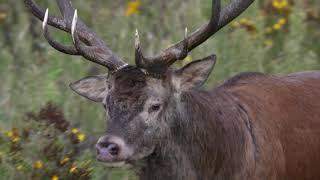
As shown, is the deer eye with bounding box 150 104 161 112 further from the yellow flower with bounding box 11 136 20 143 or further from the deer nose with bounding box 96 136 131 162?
the yellow flower with bounding box 11 136 20 143

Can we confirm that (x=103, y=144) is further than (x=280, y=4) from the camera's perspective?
No

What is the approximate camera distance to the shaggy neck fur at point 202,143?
566cm

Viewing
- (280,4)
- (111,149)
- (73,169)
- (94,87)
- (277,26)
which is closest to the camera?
(111,149)

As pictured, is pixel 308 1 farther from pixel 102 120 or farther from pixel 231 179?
pixel 231 179

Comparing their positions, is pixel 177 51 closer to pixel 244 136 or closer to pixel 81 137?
pixel 244 136

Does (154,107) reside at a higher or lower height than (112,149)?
higher

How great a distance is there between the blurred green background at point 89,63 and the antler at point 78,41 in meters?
0.77

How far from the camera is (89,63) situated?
27.8 ft

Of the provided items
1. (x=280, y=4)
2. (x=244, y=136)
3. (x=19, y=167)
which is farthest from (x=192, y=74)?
(x=280, y=4)

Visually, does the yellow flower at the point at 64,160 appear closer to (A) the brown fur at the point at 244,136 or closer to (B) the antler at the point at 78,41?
(B) the antler at the point at 78,41

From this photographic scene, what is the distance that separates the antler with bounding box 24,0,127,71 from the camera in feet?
18.7

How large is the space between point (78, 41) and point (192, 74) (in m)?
0.66

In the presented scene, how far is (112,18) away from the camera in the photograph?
9.26 metres

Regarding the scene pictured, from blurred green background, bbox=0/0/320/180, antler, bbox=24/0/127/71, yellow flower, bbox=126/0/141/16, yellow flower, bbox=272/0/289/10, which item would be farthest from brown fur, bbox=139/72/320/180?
yellow flower, bbox=126/0/141/16
